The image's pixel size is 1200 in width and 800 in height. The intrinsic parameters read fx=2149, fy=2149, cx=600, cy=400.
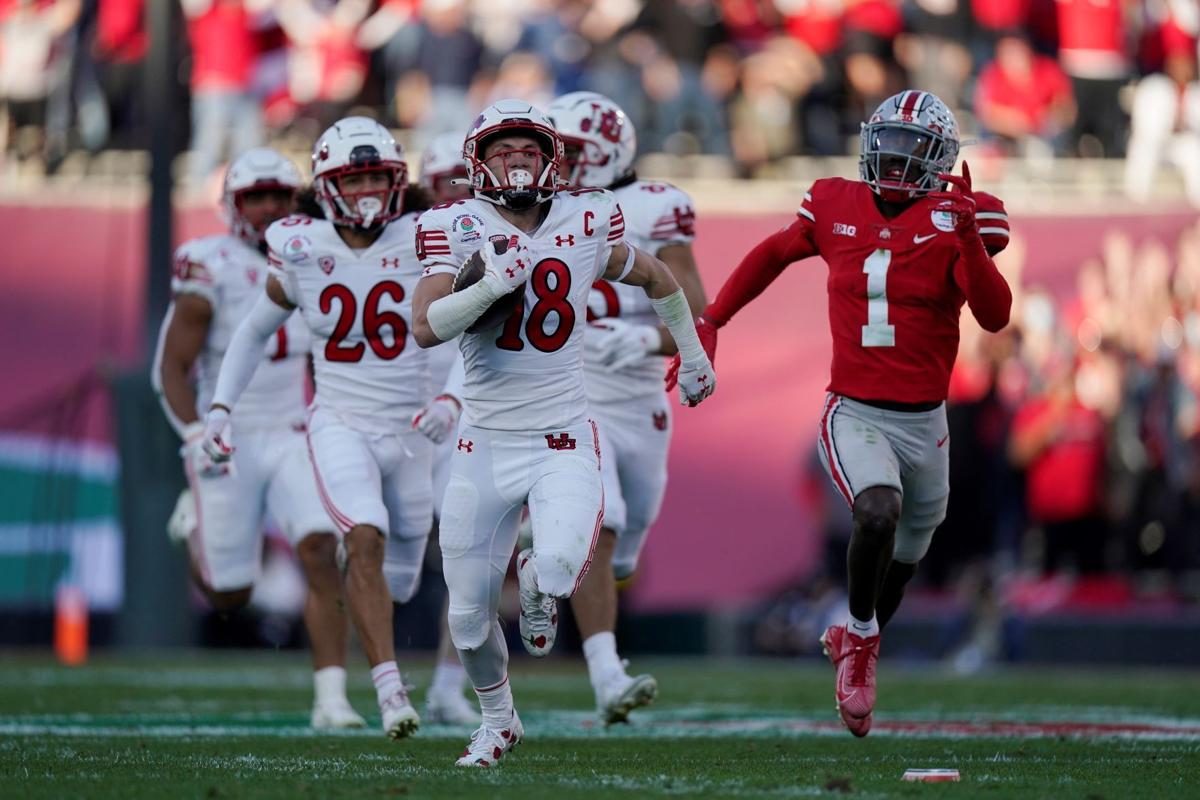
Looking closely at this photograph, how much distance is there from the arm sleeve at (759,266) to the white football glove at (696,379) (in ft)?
2.10

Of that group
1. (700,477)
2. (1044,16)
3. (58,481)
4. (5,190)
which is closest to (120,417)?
(58,481)

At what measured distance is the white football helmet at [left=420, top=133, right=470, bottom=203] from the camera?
8289 millimetres

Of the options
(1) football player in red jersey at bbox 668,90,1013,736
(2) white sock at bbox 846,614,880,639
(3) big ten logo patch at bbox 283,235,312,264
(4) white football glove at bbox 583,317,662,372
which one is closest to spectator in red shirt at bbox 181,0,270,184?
(4) white football glove at bbox 583,317,662,372

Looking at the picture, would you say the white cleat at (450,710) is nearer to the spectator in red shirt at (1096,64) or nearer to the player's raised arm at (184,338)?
the player's raised arm at (184,338)

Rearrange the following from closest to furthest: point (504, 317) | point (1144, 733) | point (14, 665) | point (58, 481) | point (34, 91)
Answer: point (504, 317)
point (1144, 733)
point (14, 665)
point (58, 481)
point (34, 91)

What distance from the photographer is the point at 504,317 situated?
5793 mm

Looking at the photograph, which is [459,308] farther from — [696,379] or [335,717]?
[335,717]

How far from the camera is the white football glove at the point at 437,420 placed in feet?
22.5

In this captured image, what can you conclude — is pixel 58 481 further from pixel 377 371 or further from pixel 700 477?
pixel 377 371

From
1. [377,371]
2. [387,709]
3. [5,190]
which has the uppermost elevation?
[5,190]

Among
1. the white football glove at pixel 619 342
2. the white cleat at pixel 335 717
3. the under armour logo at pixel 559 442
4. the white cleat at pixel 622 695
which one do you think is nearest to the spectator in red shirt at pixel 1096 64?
the white football glove at pixel 619 342

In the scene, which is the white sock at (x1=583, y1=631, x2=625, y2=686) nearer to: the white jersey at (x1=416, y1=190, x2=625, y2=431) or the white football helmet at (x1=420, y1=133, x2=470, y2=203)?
the white jersey at (x1=416, y1=190, x2=625, y2=431)

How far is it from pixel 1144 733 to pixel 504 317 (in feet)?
9.23

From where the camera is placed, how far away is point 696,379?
6.07 m
